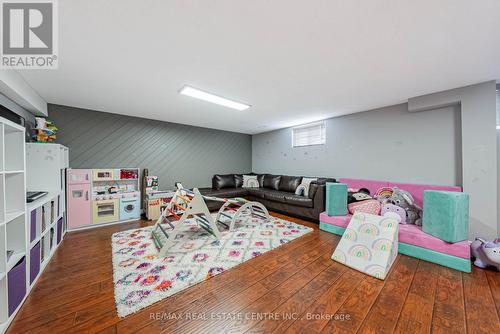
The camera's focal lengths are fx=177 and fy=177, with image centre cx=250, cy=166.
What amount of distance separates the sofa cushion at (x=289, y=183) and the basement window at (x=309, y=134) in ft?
3.24

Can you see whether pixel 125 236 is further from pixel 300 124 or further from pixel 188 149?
pixel 300 124

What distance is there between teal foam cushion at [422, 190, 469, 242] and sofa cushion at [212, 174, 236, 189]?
4298 mm

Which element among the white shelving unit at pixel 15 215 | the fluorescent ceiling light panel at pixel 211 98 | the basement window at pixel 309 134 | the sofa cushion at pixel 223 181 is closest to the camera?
the white shelving unit at pixel 15 215

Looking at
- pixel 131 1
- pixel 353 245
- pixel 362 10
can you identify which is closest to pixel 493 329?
pixel 353 245

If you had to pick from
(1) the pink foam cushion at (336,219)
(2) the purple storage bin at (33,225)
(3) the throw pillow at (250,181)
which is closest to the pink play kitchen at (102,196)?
(2) the purple storage bin at (33,225)

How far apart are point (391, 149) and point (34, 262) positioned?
5.29 m

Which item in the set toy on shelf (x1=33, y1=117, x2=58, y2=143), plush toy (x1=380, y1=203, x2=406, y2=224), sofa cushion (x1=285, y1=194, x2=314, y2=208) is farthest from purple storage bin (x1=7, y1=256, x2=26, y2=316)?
plush toy (x1=380, y1=203, x2=406, y2=224)

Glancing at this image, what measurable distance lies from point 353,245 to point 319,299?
968mm

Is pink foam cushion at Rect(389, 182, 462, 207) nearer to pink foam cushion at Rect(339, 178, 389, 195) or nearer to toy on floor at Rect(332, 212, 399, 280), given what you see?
pink foam cushion at Rect(339, 178, 389, 195)

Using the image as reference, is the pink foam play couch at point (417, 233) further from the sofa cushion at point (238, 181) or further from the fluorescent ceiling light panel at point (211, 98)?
the sofa cushion at point (238, 181)

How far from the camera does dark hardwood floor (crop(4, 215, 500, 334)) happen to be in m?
1.28

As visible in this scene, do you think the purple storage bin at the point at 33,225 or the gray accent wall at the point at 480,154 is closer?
the purple storage bin at the point at 33,225

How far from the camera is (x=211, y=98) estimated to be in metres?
2.99

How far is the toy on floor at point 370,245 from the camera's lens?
193cm
